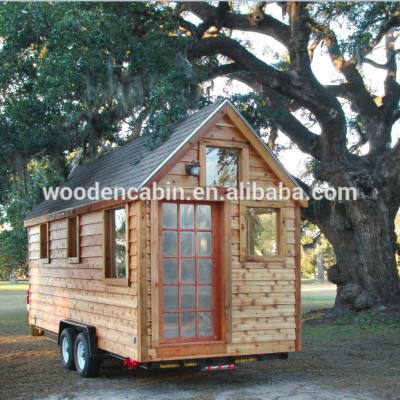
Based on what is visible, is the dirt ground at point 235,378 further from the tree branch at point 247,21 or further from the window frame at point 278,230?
the tree branch at point 247,21

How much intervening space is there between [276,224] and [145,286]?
242cm

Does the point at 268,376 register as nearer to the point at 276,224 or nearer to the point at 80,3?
the point at 276,224

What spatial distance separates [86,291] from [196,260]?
2469mm

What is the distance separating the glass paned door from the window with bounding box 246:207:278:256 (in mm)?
553

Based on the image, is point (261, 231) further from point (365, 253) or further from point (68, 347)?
point (365, 253)

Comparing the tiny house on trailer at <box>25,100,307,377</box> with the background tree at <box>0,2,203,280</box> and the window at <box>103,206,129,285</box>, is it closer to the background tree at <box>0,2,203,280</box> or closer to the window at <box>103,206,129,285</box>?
the window at <box>103,206,129,285</box>

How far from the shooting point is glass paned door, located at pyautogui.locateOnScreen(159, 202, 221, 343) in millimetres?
7605

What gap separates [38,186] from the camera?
51.7 ft

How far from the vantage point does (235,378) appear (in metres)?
8.48

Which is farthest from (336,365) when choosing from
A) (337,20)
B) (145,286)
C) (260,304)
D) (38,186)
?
(337,20)

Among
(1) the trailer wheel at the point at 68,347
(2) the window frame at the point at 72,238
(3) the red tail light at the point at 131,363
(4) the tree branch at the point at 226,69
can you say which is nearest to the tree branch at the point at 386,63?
(4) the tree branch at the point at 226,69

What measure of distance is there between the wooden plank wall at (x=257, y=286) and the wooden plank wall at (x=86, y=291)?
152 centimetres

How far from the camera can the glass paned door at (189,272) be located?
761 cm

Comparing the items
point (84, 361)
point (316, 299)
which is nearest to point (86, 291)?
point (84, 361)
